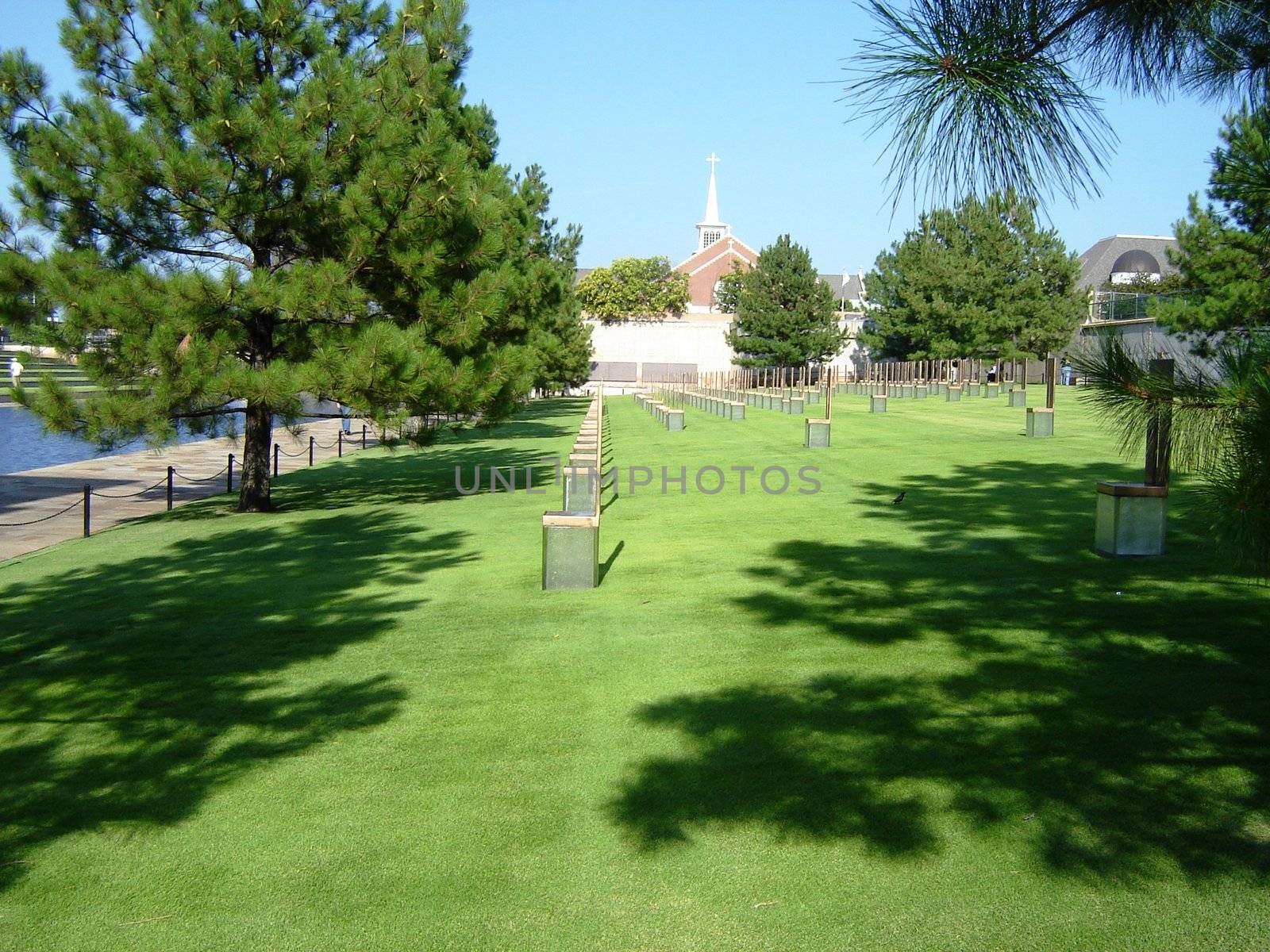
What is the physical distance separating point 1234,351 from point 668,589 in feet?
20.7

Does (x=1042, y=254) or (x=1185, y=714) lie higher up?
(x=1042, y=254)

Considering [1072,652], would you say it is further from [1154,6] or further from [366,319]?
[366,319]

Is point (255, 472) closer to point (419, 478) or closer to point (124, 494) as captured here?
point (124, 494)

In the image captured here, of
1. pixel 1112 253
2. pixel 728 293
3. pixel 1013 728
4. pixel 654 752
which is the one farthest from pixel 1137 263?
pixel 654 752

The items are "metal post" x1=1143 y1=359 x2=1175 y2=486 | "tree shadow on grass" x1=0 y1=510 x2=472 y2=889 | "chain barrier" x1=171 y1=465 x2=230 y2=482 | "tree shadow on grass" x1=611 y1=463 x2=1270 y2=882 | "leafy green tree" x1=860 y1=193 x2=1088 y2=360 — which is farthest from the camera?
"leafy green tree" x1=860 y1=193 x2=1088 y2=360

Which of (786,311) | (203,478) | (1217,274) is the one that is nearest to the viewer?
(203,478)

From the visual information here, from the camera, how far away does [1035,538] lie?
35.0ft

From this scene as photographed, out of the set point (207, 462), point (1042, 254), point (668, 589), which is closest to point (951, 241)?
point (1042, 254)

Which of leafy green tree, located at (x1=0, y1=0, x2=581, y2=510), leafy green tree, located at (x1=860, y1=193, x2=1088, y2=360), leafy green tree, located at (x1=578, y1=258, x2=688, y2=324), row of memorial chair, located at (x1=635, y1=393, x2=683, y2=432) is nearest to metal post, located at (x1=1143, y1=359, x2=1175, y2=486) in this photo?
leafy green tree, located at (x1=0, y1=0, x2=581, y2=510)

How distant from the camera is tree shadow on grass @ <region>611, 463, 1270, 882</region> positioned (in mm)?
4465

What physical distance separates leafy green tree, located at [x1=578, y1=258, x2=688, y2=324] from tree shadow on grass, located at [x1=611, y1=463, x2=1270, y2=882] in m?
65.2

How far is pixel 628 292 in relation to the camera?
73.2 metres

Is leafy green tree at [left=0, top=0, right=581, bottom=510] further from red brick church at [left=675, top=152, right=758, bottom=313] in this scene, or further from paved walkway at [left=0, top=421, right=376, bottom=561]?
red brick church at [left=675, top=152, right=758, bottom=313]

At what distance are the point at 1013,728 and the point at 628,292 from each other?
69.0 metres
